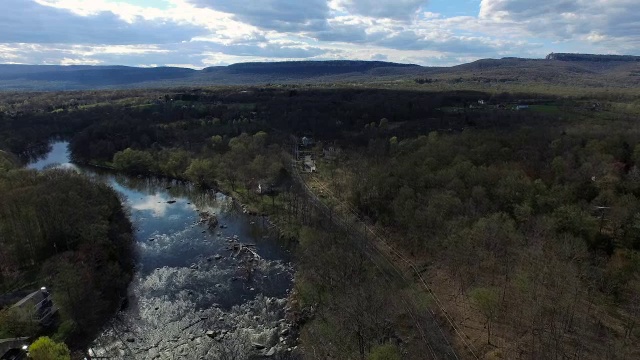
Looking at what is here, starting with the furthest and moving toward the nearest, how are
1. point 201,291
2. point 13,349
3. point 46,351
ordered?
point 201,291
point 13,349
point 46,351

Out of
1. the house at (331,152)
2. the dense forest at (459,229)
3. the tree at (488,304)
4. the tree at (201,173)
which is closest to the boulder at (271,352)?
the dense forest at (459,229)

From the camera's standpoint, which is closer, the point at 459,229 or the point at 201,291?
the point at 201,291

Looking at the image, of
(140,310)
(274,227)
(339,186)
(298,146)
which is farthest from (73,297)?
(298,146)

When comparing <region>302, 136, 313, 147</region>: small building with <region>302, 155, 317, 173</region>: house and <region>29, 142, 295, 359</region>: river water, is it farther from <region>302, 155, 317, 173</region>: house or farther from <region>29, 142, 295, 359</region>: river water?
<region>29, 142, 295, 359</region>: river water

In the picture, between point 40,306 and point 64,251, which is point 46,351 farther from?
point 64,251

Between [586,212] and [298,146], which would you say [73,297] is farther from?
[298,146]

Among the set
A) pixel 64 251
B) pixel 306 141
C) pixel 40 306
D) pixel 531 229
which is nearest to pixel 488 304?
pixel 531 229
